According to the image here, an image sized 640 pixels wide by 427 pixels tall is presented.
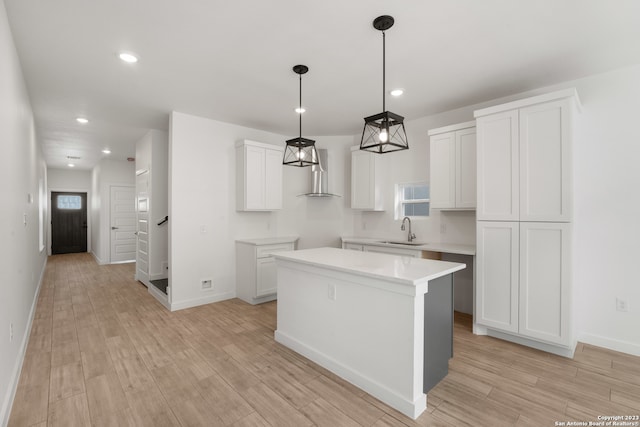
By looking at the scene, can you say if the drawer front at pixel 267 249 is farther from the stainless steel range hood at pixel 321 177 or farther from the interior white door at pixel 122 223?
the interior white door at pixel 122 223

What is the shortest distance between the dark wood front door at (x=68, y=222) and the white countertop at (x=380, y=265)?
10039 millimetres

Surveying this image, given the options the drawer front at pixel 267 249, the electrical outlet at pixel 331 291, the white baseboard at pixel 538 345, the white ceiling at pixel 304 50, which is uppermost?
the white ceiling at pixel 304 50

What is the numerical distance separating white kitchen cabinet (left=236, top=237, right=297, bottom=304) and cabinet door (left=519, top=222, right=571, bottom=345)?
9.91 feet

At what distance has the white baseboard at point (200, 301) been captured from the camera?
4180 mm

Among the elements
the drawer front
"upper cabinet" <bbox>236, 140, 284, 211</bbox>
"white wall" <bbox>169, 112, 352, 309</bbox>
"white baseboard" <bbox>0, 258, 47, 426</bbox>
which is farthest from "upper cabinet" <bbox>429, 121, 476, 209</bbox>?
"white baseboard" <bbox>0, 258, 47, 426</bbox>

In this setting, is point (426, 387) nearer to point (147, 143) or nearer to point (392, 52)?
point (392, 52)

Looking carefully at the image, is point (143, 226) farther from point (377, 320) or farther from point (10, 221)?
point (377, 320)

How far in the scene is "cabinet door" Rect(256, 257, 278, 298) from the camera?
4430mm

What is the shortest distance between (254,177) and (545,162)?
3.61 metres

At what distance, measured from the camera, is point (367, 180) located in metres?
4.93

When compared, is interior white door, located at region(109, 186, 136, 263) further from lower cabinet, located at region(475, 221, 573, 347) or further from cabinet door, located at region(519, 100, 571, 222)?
cabinet door, located at region(519, 100, 571, 222)

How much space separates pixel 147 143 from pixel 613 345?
Result: 6791mm

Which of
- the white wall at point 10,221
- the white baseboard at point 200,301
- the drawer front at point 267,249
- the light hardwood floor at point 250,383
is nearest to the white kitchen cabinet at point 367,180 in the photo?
the drawer front at point 267,249

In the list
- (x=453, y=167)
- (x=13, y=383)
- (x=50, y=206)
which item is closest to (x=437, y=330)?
(x=453, y=167)
